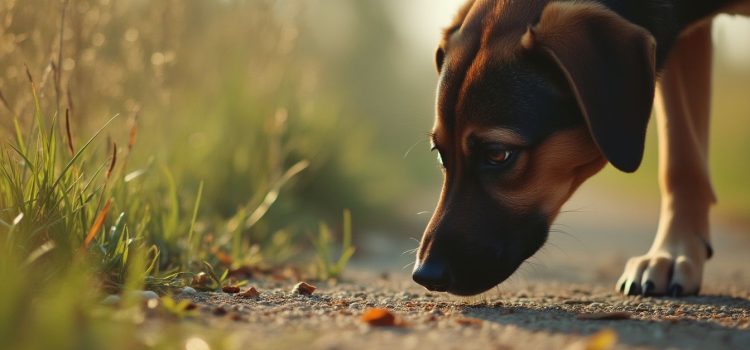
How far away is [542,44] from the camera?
3080 mm

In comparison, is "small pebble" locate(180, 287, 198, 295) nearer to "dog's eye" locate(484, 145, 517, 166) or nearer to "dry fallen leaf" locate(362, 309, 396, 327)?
"dry fallen leaf" locate(362, 309, 396, 327)

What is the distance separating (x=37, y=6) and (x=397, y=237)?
12.2 ft

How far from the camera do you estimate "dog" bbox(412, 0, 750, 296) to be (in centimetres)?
293

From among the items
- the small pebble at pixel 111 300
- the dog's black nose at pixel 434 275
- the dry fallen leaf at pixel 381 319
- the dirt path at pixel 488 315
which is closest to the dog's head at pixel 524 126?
the dog's black nose at pixel 434 275

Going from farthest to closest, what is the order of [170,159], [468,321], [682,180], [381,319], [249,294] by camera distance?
[170,159] < [682,180] < [249,294] < [468,321] < [381,319]

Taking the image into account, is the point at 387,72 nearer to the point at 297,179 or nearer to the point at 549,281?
the point at 297,179

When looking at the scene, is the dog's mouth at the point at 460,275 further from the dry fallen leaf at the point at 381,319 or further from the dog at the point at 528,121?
the dry fallen leaf at the point at 381,319

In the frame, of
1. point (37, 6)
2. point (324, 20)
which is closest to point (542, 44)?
point (37, 6)

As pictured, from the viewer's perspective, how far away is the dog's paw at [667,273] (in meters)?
3.51

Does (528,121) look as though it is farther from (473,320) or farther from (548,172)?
(473,320)

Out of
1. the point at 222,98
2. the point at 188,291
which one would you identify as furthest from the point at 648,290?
the point at 222,98

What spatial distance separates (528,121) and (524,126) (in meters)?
0.03

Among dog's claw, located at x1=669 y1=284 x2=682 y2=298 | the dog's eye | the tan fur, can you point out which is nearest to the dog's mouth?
the tan fur

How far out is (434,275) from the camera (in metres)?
2.88
